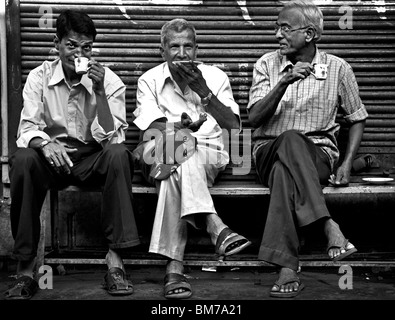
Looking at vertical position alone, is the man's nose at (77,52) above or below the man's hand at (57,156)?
above

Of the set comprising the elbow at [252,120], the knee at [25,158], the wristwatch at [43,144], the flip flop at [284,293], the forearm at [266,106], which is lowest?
the flip flop at [284,293]

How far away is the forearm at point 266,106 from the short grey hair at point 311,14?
594mm

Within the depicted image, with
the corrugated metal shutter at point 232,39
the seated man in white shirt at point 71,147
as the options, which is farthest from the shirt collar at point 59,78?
the corrugated metal shutter at point 232,39

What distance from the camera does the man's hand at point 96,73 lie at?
17.6 feet

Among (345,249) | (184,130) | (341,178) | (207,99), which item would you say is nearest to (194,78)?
(207,99)

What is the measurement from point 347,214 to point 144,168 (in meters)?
1.82

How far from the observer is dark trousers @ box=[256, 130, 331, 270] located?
4973 millimetres

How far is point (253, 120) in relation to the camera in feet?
18.6

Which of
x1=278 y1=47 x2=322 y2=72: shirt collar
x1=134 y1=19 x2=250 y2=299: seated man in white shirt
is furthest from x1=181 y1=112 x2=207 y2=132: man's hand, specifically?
x1=278 y1=47 x2=322 y2=72: shirt collar

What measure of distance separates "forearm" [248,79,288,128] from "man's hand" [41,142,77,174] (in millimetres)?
1375

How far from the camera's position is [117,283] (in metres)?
5.07

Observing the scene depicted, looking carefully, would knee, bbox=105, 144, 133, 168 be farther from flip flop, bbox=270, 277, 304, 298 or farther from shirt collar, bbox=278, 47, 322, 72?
shirt collar, bbox=278, 47, 322, 72

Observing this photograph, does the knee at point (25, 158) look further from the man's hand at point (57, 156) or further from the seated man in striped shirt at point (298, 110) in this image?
the seated man in striped shirt at point (298, 110)

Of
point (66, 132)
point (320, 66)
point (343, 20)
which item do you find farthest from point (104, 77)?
point (343, 20)
